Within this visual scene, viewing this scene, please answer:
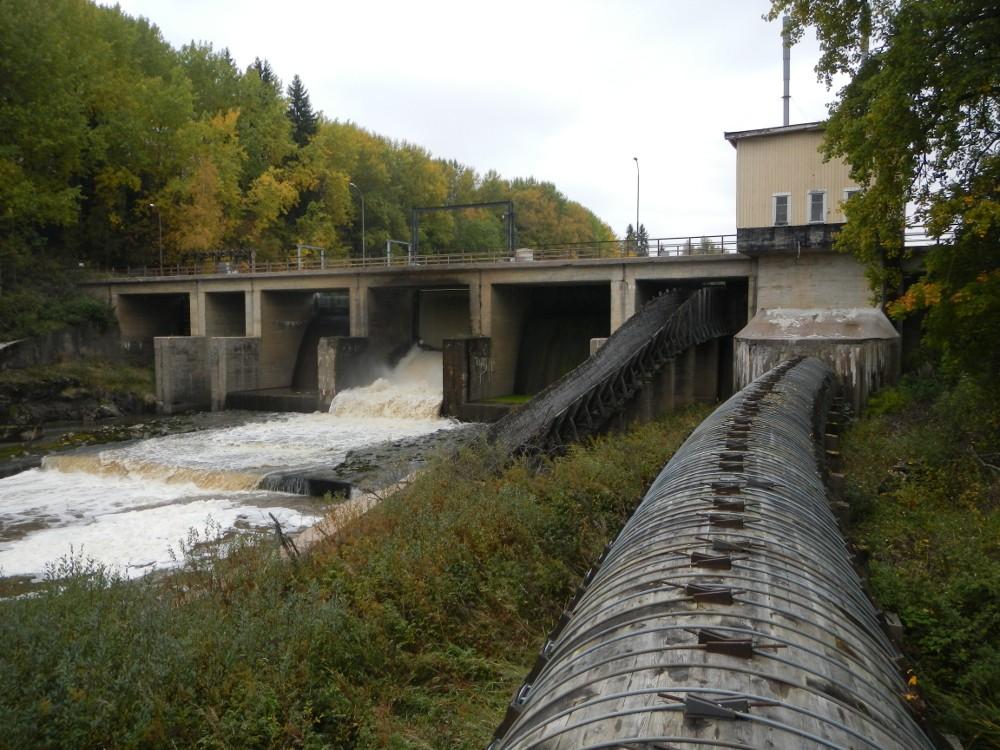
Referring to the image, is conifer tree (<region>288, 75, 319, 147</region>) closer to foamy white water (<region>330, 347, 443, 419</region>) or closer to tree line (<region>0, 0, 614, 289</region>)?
→ tree line (<region>0, 0, 614, 289</region>)

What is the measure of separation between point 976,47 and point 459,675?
1208 centimetres

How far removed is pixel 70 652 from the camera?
5910mm

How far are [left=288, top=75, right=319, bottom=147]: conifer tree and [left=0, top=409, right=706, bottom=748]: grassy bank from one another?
64492mm

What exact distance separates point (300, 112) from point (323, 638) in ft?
227

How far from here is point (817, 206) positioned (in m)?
24.2

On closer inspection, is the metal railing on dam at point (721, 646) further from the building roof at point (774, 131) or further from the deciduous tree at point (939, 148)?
the building roof at point (774, 131)

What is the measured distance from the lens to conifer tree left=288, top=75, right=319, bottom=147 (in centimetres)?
6788

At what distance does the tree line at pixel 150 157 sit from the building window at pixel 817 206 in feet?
111

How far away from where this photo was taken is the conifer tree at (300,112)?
67.9m

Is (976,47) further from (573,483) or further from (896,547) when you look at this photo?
(573,483)

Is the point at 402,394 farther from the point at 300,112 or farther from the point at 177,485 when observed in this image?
the point at 300,112

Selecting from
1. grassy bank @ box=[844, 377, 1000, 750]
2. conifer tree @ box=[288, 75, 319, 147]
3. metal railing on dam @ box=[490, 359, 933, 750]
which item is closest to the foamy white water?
grassy bank @ box=[844, 377, 1000, 750]

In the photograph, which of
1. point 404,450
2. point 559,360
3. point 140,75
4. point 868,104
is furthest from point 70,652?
point 140,75

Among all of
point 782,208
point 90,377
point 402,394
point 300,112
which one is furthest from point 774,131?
point 300,112
